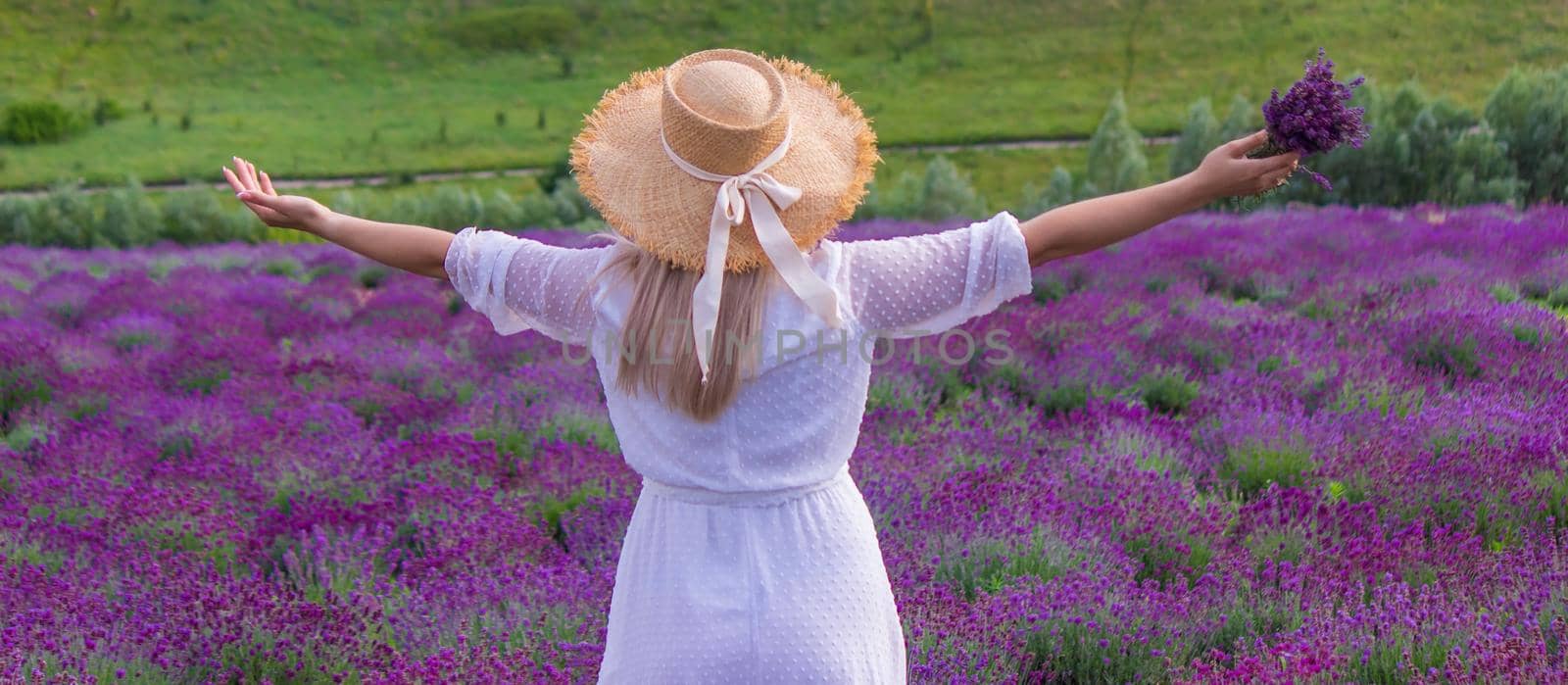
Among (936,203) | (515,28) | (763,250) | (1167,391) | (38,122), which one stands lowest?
(38,122)

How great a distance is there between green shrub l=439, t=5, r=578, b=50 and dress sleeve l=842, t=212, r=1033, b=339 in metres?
30.2

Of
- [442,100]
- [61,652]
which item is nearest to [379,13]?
[442,100]

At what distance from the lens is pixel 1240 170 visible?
1796 mm

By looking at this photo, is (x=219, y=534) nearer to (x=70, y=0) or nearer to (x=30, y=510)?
(x=30, y=510)

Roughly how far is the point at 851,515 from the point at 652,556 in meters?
0.32

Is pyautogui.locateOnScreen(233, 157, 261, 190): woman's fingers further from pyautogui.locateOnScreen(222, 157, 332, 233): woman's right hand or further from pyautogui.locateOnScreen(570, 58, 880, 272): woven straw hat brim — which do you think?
pyautogui.locateOnScreen(570, 58, 880, 272): woven straw hat brim

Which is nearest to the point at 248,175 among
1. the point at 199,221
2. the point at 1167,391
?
the point at 1167,391

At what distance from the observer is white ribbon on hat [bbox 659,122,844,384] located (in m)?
1.80

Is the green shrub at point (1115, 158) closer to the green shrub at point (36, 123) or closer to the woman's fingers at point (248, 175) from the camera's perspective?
the woman's fingers at point (248, 175)

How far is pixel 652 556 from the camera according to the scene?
198 centimetres

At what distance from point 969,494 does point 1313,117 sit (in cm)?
225

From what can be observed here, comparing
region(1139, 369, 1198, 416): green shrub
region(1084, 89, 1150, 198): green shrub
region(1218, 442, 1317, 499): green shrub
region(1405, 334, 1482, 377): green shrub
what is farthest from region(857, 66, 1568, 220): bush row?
region(1218, 442, 1317, 499): green shrub

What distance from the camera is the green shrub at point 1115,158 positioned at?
48.1ft

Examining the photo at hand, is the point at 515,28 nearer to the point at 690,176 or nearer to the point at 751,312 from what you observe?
the point at 690,176
